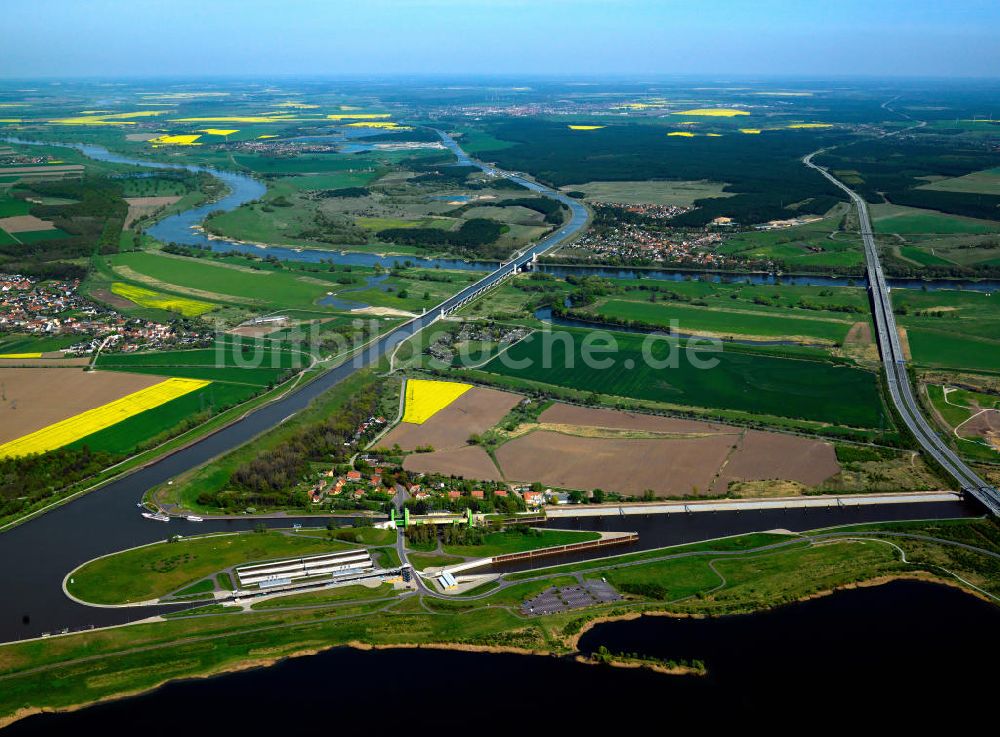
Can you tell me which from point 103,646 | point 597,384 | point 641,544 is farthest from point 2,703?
point 597,384

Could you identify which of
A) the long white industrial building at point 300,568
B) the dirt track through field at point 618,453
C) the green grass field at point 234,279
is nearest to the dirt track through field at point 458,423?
the dirt track through field at point 618,453

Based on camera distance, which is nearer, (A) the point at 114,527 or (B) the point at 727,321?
(A) the point at 114,527

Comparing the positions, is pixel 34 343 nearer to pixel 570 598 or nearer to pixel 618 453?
pixel 618 453

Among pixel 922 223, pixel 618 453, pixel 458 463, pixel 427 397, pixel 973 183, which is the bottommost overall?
pixel 458 463

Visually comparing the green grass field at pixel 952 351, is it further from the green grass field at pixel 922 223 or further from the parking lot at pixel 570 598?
the green grass field at pixel 922 223

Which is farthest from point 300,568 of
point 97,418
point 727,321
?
point 727,321

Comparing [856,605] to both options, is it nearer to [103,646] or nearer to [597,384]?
[597,384]

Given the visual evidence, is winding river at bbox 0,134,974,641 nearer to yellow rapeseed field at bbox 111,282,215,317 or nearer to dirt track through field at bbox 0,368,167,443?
dirt track through field at bbox 0,368,167,443
